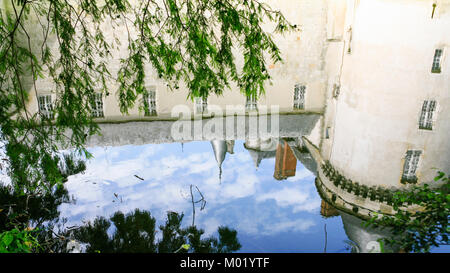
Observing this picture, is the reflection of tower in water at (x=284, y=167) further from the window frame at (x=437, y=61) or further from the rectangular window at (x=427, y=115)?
the window frame at (x=437, y=61)

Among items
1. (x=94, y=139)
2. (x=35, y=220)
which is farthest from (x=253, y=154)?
(x=35, y=220)

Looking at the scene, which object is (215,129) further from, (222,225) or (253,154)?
(222,225)

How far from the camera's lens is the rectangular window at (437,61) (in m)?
12.3

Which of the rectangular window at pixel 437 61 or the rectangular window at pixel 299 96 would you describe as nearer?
the rectangular window at pixel 437 61

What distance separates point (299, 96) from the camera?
18625mm

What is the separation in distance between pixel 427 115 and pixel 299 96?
7.41 meters

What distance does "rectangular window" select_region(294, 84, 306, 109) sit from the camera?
18.5m

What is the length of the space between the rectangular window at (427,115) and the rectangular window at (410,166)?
119cm

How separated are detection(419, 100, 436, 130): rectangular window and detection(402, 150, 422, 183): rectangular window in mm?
1194

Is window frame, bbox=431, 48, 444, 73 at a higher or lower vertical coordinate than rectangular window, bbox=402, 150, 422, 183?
higher

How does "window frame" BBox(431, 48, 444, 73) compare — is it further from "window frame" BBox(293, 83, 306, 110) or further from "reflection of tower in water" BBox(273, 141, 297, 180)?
"window frame" BBox(293, 83, 306, 110)

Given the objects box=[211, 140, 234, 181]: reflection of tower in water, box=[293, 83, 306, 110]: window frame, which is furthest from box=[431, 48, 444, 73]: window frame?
box=[211, 140, 234, 181]: reflection of tower in water

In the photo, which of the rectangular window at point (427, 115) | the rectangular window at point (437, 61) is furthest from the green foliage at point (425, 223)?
the rectangular window at point (437, 61)
